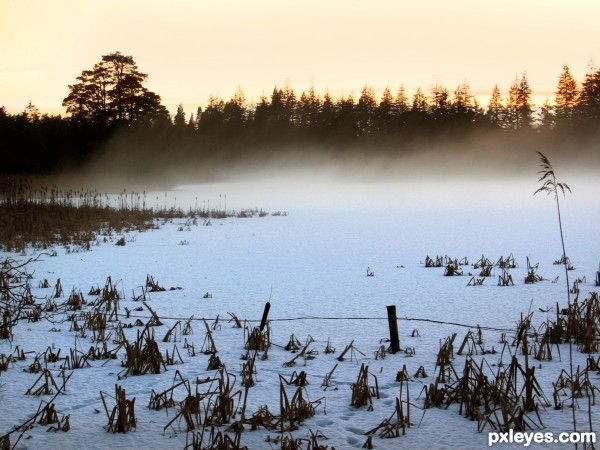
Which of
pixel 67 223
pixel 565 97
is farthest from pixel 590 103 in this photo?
pixel 67 223

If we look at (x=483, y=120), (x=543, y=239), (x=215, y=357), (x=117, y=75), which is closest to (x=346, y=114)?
(x=483, y=120)

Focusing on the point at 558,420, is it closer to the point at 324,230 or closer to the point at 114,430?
the point at 114,430

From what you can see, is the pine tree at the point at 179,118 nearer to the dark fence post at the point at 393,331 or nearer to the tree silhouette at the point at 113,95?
the tree silhouette at the point at 113,95

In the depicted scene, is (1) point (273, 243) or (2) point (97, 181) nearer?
(1) point (273, 243)

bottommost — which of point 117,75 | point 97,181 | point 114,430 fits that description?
point 114,430

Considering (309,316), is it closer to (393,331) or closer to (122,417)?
(393,331)

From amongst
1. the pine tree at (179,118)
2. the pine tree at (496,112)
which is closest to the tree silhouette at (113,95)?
the pine tree at (179,118)

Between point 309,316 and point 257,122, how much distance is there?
77.4 meters

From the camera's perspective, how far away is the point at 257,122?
83.2 m

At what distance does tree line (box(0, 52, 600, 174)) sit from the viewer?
4812 cm

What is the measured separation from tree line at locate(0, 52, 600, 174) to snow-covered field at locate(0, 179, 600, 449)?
32.8 meters

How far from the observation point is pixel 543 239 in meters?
16.3

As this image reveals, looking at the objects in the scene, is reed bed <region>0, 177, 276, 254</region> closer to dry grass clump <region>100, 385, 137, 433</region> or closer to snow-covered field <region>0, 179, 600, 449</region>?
snow-covered field <region>0, 179, 600, 449</region>

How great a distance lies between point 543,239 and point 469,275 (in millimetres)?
6857
